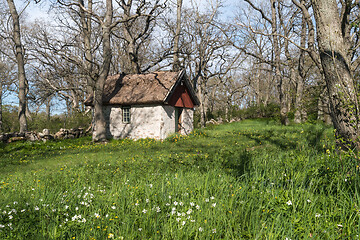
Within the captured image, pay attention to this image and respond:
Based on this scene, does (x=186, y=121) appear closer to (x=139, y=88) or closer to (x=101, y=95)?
(x=139, y=88)

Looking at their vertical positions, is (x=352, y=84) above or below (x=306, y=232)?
above

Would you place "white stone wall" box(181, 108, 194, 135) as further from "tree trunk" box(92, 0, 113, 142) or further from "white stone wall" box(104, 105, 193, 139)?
"tree trunk" box(92, 0, 113, 142)

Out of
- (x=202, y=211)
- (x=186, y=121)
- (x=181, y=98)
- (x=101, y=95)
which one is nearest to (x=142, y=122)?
(x=101, y=95)

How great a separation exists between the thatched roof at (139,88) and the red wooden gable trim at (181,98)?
1.12 metres

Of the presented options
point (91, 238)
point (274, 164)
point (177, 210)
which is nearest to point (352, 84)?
point (274, 164)

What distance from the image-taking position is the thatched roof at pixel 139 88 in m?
18.2

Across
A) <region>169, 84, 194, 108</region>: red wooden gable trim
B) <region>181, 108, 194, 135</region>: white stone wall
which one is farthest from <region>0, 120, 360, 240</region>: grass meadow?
<region>181, 108, 194, 135</region>: white stone wall

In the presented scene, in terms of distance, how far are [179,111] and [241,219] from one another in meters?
18.2

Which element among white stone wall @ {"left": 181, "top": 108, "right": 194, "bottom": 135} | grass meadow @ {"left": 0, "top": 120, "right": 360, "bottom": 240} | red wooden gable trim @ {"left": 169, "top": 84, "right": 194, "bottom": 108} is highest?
red wooden gable trim @ {"left": 169, "top": 84, "right": 194, "bottom": 108}

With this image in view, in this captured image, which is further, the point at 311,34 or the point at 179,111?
the point at 179,111

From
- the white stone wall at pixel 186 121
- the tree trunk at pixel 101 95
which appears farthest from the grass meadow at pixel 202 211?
the white stone wall at pixel 186 121

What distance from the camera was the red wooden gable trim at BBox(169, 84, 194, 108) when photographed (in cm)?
1964

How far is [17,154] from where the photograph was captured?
1298 cm

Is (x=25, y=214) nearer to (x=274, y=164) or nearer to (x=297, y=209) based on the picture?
(x=297, y=209)
